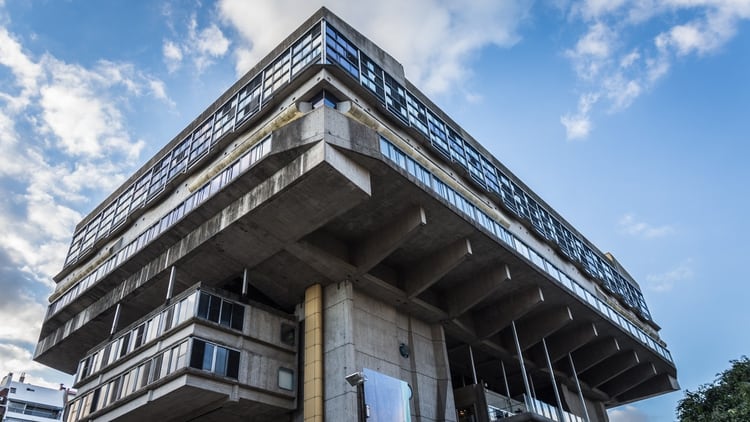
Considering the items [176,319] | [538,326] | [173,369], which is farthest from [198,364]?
[538,326]

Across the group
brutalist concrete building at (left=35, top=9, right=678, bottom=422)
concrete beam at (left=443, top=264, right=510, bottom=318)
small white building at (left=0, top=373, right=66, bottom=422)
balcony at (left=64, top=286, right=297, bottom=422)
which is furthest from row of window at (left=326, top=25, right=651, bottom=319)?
small white building at (left=0, top=373, right=66, bottom=422)

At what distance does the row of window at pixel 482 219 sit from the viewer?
2692cm

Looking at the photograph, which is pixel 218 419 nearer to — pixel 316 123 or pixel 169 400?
pixel 169 400

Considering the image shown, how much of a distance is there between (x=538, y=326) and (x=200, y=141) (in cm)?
2667

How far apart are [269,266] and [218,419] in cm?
807

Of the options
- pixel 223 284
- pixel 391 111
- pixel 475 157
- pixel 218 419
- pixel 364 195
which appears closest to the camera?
pixel 364 195

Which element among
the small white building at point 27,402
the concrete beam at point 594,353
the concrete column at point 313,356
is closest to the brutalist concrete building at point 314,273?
the concrete column at point 313,356

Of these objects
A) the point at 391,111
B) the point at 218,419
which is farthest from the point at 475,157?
the point at 218,419

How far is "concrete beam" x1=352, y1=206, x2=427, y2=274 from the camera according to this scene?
27.4m

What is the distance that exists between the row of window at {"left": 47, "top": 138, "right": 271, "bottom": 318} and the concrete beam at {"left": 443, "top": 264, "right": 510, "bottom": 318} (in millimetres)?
15441

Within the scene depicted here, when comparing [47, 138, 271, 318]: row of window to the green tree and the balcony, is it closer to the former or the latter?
the balcony

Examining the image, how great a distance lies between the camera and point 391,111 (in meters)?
33.1

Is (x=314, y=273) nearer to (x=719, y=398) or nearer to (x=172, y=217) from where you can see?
(x=172, y=217)

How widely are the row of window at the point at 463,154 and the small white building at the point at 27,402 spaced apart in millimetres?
70666
